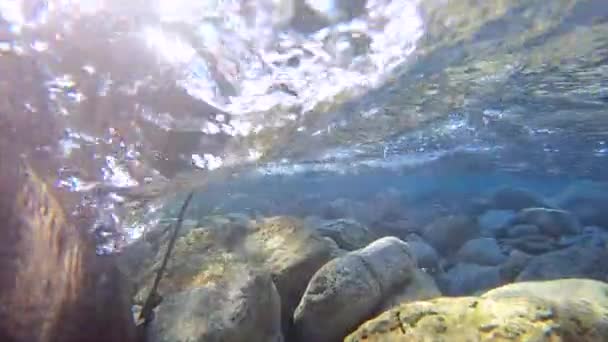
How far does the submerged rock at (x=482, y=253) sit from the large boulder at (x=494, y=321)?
26.6ft

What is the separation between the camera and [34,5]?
244 inches

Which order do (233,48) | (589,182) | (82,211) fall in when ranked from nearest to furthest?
(233,48) < (82,211) < (589,182)

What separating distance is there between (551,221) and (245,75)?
36.9 feet

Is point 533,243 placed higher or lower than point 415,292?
higher

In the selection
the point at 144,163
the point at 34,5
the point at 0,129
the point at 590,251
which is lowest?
the point at 590,251

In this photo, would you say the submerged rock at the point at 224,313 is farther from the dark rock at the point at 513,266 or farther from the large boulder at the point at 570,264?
the dark rock at the point at 513,266

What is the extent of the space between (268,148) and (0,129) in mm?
10101

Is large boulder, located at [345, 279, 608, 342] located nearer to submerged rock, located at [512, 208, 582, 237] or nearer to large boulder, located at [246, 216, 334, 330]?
large boulder, located at [246, 216, 334, 330]

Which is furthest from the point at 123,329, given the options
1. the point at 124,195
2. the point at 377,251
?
the point at 124,195

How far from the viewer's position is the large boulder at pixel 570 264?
10.8 metres

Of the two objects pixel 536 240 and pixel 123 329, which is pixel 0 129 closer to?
pixel 123 329

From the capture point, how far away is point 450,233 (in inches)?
602

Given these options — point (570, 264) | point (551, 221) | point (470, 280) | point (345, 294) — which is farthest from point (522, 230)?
point (345, 294)

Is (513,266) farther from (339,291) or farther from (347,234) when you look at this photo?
(339,291)
